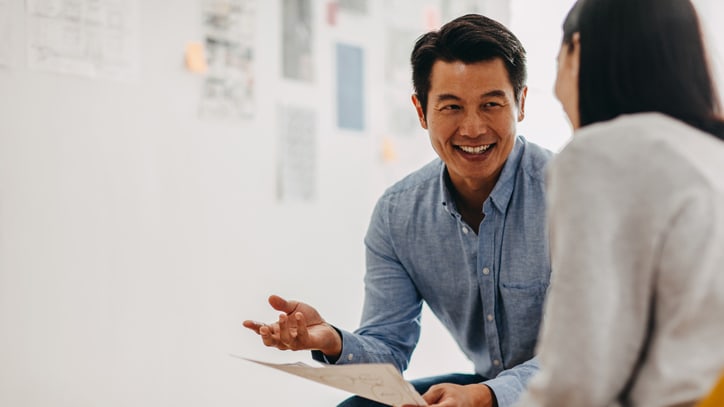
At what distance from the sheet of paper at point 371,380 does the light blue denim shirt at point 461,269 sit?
0.33m

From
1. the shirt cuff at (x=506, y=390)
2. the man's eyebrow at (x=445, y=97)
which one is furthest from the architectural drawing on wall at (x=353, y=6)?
the shirt cuff at (x=506, y=390)

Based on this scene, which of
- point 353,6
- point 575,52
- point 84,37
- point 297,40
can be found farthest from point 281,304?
point 353,6

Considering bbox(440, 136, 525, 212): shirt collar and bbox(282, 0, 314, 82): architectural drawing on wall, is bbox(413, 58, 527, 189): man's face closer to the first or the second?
bbox(440, 136, 525, 212): shirt collar

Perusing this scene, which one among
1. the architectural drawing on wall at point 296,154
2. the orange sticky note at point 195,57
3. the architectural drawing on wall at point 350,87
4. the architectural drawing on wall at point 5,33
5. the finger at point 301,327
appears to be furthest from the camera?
the architectural drawing on wall at point 350,87

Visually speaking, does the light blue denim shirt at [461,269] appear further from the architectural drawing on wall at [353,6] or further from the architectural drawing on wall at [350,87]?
the architectural drawing on wall at [353,6]

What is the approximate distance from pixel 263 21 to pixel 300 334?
1099mm

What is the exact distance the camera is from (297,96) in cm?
225

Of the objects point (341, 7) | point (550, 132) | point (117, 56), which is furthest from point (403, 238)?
point (550, 132)

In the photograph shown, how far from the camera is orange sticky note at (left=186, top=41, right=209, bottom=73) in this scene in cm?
199

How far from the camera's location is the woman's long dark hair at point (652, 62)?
77 centimetres

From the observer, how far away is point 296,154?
2.24 meters

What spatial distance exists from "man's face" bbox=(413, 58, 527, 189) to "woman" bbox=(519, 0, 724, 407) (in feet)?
2.40

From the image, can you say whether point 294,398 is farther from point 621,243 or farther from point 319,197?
point 621,243

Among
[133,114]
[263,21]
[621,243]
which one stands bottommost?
[621,243]
